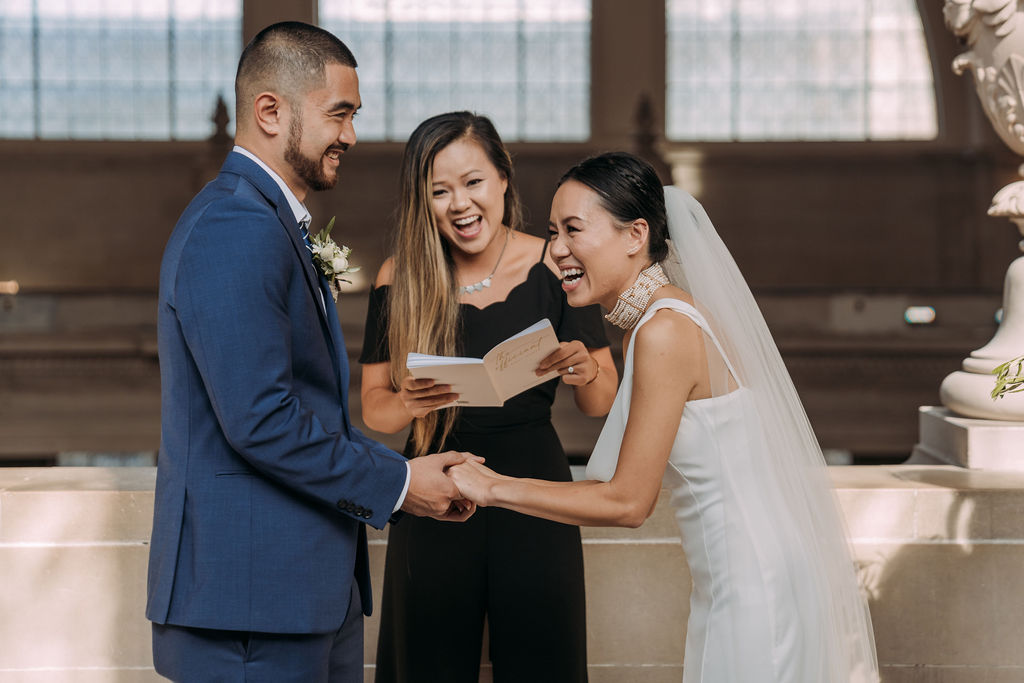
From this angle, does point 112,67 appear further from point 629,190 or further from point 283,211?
point 629,190

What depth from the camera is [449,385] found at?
2.59 m

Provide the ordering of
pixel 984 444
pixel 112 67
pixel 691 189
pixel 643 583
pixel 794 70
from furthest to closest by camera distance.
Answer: pixel 794 70
pixel 112 67
pixel 691 189
pixel 984 444
pixel 643 583

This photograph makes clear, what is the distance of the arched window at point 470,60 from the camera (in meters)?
19.6

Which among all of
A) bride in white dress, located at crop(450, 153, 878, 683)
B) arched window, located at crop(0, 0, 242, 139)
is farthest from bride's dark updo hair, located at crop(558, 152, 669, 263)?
arched window, located at crop(0, 0, 242, 139)

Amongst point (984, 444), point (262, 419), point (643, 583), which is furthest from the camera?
point (984, 444)

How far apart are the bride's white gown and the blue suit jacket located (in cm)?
65

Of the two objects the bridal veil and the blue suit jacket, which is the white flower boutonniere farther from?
the bridal veil

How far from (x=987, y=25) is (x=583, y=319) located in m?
2.22

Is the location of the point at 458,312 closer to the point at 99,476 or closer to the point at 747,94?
the point at 99,476

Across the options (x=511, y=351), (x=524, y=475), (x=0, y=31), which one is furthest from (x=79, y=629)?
(x=0, y=31)

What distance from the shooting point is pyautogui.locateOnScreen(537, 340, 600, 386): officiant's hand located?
8.87ft

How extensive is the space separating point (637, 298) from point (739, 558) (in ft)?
1.96

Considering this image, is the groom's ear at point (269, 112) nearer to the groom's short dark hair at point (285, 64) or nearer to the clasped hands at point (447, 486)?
the groom's short dark hair at point (285, 64)

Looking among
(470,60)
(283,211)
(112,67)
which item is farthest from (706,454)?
(112,67)
